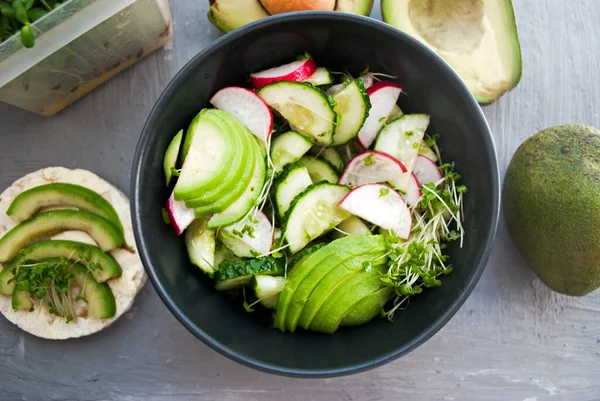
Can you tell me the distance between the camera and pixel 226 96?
106 centimetres

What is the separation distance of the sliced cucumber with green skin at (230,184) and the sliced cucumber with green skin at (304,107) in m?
0.09

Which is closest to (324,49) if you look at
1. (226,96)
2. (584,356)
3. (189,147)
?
(226,96)

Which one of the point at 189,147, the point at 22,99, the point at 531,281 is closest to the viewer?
the point at 189,147

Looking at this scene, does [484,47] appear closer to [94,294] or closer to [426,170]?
[426,170]

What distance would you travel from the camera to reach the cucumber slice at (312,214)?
3.25 feet

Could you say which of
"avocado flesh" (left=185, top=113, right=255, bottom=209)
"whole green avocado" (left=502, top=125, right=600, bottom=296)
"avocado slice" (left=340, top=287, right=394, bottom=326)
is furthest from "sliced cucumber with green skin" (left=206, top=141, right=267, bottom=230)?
"whole green avocado" (left=502, top=125, right=600, bottom=296)

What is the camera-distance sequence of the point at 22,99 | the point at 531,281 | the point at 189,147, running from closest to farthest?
the point at 189,147 < the point at 22,99 < the point at 531,281

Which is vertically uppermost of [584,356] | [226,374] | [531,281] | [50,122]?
[50,122]

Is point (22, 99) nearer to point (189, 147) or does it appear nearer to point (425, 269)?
point (189, 147)

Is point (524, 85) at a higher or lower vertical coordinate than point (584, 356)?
higher

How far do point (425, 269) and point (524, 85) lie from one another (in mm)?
557

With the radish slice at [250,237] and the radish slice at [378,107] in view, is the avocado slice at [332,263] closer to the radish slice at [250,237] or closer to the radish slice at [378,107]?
the radish slice at [250,237]

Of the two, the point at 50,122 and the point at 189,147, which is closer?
the point at 189,147

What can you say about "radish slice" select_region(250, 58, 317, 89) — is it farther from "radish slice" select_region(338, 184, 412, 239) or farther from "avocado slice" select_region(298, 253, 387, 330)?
"avocado slice" select_region(298, 253, 387, 330)
